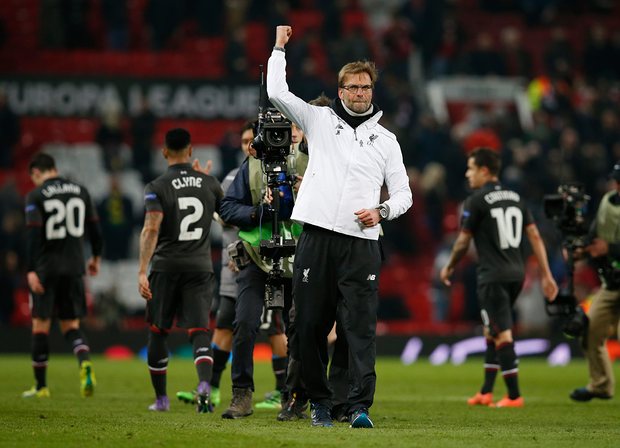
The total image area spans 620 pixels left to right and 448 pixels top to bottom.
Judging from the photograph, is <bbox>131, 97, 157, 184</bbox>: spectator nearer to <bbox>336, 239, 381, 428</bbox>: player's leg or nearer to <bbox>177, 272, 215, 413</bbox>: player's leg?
<bbox>177, 272, 215, 413</bbox>: player's leg

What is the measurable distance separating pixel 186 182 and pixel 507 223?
142 inches

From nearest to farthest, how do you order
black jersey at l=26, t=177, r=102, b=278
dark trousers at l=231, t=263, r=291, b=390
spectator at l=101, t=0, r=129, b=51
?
dark trousers at l=231, t=263, r=291, b=390 < black jersey at l=26, t=177, r=102, b=278 < spectator at l=101, t=0, r=129, b=51

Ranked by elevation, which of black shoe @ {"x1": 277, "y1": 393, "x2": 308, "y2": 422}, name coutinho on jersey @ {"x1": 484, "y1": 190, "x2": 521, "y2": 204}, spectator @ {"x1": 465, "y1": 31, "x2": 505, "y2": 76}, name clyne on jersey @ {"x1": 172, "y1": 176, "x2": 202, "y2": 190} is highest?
spectator @ {"x1": 465, "y1": 31, "x2": 505, "y2": 76}

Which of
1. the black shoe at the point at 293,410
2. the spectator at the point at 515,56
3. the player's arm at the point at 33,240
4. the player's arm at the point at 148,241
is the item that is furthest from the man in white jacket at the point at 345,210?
the spectator at the point at 515,56

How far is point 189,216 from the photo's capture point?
1180 cm

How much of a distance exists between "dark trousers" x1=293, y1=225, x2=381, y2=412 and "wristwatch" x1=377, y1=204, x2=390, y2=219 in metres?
0.29

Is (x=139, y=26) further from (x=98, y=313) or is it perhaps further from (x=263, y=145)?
(x=263, y=145)

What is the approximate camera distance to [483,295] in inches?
526

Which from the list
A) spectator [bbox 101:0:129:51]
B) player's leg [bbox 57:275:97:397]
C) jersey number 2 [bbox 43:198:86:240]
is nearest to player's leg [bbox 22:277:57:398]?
player's leg [bbox 57:275:97:397]

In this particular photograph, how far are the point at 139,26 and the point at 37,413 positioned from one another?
19602 millimetres

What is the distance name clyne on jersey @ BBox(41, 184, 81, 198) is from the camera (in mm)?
13828

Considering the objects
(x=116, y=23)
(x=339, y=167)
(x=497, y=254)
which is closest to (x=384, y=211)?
(x=339, y=167)

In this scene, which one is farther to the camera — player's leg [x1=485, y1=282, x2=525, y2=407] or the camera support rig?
player's leg [x1=485, y1=282, x2=525, y2=407]

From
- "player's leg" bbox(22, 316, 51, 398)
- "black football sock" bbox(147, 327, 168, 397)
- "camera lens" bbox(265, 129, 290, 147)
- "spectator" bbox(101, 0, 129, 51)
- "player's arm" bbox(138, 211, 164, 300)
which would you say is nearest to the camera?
"camera lens" bbox(265, 129, 290, 147)
